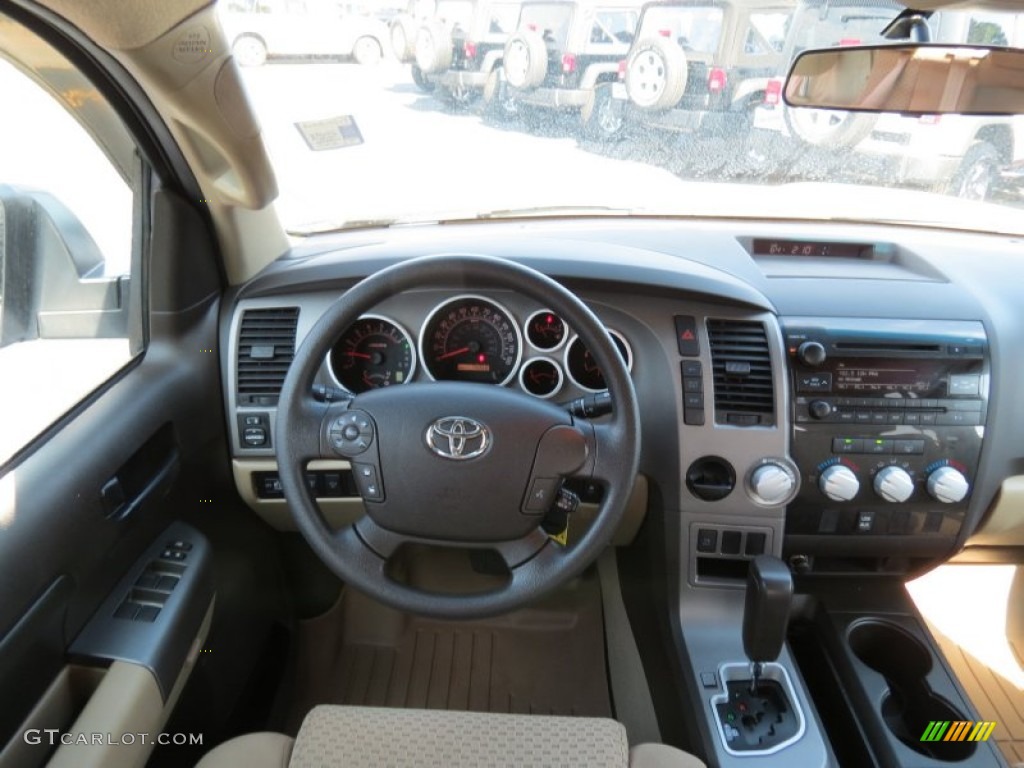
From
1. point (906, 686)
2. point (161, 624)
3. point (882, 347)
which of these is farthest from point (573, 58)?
point (906, 686)

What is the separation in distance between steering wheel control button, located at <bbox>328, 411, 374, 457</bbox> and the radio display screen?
1.15 m

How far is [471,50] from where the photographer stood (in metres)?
2.32

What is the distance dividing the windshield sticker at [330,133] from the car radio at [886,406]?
4.36 ft

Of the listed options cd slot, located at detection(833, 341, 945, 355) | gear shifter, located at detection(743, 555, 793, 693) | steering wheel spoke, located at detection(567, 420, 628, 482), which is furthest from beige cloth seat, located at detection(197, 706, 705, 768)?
cd slot, located at detection(833, 341, 945, 355)

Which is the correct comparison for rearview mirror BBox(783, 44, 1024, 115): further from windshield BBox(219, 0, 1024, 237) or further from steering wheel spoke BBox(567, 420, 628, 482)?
steering wheel spoke BBox(567, 420, 628, 482)

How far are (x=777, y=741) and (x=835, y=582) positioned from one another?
0.61 meters

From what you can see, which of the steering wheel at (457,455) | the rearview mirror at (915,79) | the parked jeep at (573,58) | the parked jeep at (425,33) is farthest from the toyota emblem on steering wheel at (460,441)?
the parked jeep at (425,33)

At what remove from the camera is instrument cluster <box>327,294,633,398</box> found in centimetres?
188

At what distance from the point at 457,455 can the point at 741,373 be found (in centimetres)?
80

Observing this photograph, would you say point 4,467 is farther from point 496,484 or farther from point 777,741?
point 777,741

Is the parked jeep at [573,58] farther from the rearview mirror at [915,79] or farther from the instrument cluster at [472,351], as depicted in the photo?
the instrument cluster at [472,351]

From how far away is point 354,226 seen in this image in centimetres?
230

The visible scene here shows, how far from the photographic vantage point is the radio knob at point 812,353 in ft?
6.10

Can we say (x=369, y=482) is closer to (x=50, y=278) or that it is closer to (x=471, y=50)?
(x=50, y=278)
